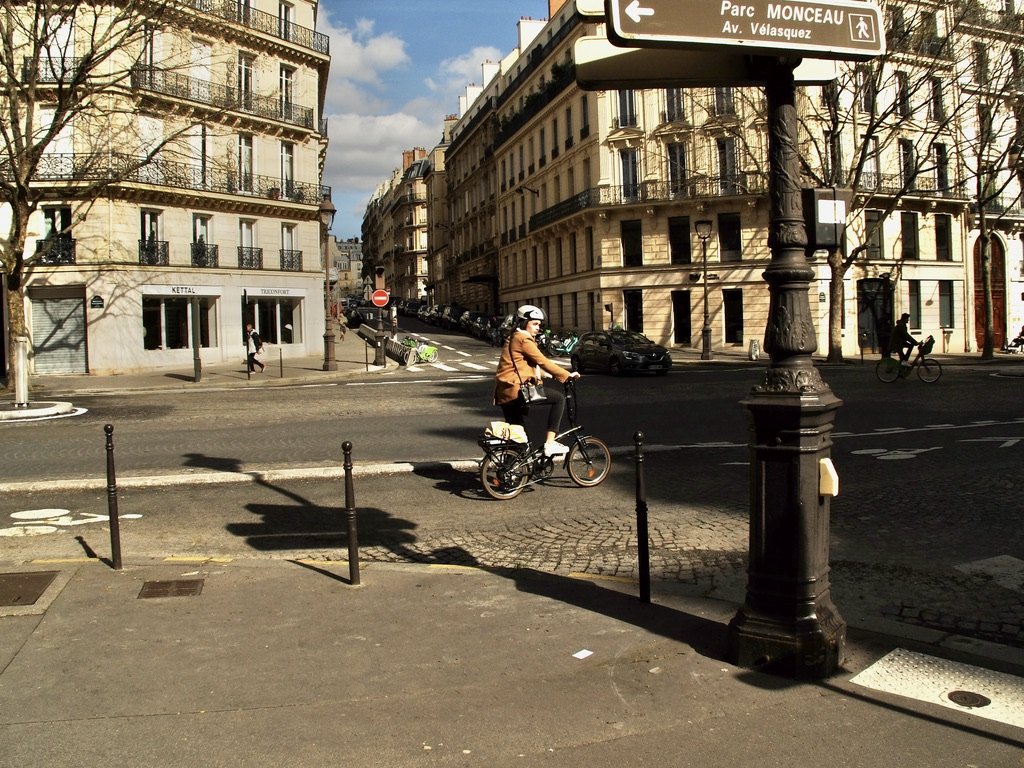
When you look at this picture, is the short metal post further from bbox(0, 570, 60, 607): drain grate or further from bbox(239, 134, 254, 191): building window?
bbox(239, 134, 254, 191): building window

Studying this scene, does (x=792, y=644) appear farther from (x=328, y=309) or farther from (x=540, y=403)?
(x=328, y=309)

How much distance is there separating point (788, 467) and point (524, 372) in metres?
4.63

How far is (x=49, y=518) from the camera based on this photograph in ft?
26.3

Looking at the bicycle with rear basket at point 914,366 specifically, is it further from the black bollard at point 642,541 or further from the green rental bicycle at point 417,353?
the black bollard at point 642,541

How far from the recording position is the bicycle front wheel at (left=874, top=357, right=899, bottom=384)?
21.4 m

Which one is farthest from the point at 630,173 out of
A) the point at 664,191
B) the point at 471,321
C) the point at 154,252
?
the point at 154,252

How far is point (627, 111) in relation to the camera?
4169 cm

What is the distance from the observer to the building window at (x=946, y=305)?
41.1 m

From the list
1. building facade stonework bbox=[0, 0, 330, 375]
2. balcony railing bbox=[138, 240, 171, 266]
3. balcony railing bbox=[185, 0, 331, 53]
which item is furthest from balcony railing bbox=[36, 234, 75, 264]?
balcony railing bbox=[185, 0, 331, 53]

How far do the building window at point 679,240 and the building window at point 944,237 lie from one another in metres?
12.7

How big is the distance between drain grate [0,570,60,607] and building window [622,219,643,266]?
124 feet

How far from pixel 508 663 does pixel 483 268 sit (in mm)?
64119

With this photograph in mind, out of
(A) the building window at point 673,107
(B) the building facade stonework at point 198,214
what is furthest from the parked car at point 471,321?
(A) the building window at point 673,107

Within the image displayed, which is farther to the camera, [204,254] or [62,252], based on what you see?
[204,254]
